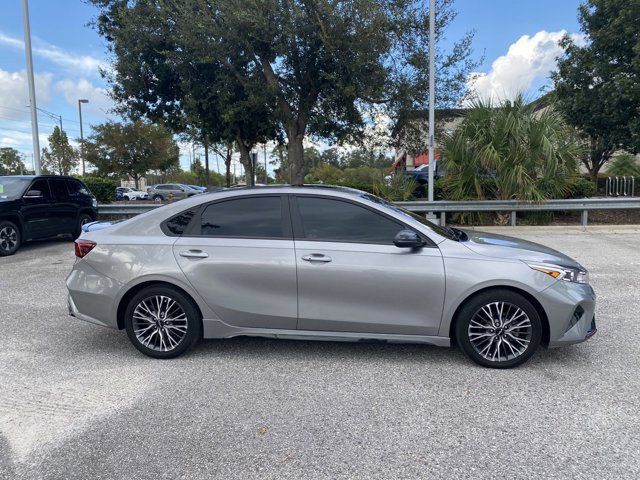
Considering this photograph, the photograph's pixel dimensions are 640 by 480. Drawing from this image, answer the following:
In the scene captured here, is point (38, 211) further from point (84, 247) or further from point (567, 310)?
point (567, 310)

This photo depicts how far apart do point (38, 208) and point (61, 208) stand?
607mm

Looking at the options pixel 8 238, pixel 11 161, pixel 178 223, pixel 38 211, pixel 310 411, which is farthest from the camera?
pixel 11 161

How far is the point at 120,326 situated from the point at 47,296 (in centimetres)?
301

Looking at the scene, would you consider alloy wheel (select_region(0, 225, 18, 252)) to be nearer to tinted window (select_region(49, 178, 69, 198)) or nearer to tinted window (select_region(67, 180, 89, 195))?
tinted window (select_region(49, 178, 69, 198))

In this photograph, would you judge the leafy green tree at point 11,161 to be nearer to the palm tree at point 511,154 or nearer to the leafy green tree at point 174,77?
the leafy green tree at point 174,77

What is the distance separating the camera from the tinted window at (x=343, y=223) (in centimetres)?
407

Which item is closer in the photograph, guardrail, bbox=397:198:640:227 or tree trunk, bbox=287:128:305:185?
guardrail, bbox=397:198:640:227

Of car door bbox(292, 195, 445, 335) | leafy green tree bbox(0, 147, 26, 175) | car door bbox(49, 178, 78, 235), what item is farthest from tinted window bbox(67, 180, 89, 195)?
leafy green tree bbox(0, 147, 26, 175)

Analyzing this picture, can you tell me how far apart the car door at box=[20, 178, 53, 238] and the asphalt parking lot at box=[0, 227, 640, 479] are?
5.93 metres

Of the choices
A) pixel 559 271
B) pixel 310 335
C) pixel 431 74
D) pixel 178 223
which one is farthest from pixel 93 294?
pixel 431 74

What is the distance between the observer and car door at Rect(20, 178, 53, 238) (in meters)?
9.92

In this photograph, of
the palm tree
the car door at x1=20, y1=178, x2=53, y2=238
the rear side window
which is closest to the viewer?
the rear side window

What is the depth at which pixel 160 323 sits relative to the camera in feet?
13.9

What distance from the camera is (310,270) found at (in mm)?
4012
